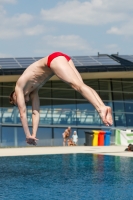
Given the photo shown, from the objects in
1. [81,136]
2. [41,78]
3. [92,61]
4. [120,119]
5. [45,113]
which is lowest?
[81,136]

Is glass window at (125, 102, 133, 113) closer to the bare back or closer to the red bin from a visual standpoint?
the red bin

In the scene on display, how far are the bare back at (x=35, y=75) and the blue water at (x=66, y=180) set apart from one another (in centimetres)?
240

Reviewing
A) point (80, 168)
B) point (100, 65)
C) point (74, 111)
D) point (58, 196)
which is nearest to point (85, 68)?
point (100, 65)

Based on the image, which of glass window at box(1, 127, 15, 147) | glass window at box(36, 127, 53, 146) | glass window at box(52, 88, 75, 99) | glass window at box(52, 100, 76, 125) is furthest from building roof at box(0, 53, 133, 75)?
glass window at box(36, 127, 53, 146)

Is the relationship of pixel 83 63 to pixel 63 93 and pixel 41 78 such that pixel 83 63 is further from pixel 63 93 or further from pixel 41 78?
pixel 41 78

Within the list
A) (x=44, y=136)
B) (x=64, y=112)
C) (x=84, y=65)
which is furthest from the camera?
(x=64, y=112)

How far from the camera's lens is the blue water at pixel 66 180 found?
31.3 ft

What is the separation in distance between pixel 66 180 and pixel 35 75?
4.50m

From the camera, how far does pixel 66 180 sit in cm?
1184

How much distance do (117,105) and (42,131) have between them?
6422mm

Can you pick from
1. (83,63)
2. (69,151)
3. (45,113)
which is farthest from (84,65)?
(69,151)

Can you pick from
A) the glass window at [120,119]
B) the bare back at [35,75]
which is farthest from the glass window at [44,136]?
the bare back at [35,75]

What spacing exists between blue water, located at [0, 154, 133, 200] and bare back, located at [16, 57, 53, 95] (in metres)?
2.40

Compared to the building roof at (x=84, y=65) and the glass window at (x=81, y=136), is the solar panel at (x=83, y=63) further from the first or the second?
the glass window at (x=81, y=136)
